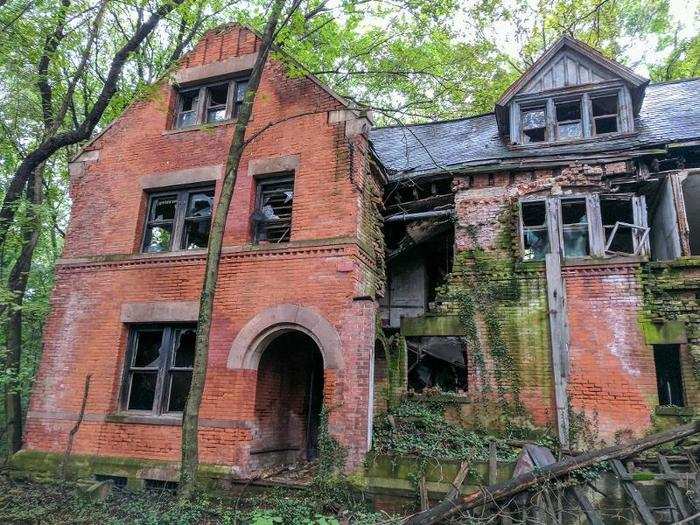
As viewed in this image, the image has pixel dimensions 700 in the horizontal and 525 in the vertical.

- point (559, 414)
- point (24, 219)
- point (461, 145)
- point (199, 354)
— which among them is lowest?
point (559, 414)

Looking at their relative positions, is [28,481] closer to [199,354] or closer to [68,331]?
[68,331]

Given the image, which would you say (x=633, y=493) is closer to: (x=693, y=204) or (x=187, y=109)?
(x=693, y=204)

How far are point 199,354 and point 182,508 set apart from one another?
215cm

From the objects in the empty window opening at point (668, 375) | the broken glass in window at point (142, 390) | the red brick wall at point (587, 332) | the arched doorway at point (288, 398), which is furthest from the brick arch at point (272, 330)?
the empty window opening at point (668, 375)

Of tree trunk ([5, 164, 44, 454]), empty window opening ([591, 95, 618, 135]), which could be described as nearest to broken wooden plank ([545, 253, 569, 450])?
empty window opening ([591, 95, 618, 135])

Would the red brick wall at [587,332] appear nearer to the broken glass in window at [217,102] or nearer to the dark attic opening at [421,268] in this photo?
the dark attic opening at [421,268]

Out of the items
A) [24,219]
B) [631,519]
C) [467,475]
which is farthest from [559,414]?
[24,219]

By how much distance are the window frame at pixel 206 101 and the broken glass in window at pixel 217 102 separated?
0.12 ft

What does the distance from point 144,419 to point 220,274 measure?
10.7 feet

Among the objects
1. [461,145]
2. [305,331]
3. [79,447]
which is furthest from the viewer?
[461,145]

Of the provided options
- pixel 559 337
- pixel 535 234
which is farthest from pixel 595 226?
pixel 559 337

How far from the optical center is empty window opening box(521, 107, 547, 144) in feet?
40.9

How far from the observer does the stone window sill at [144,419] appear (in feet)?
31.1

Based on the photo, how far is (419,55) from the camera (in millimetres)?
15812
